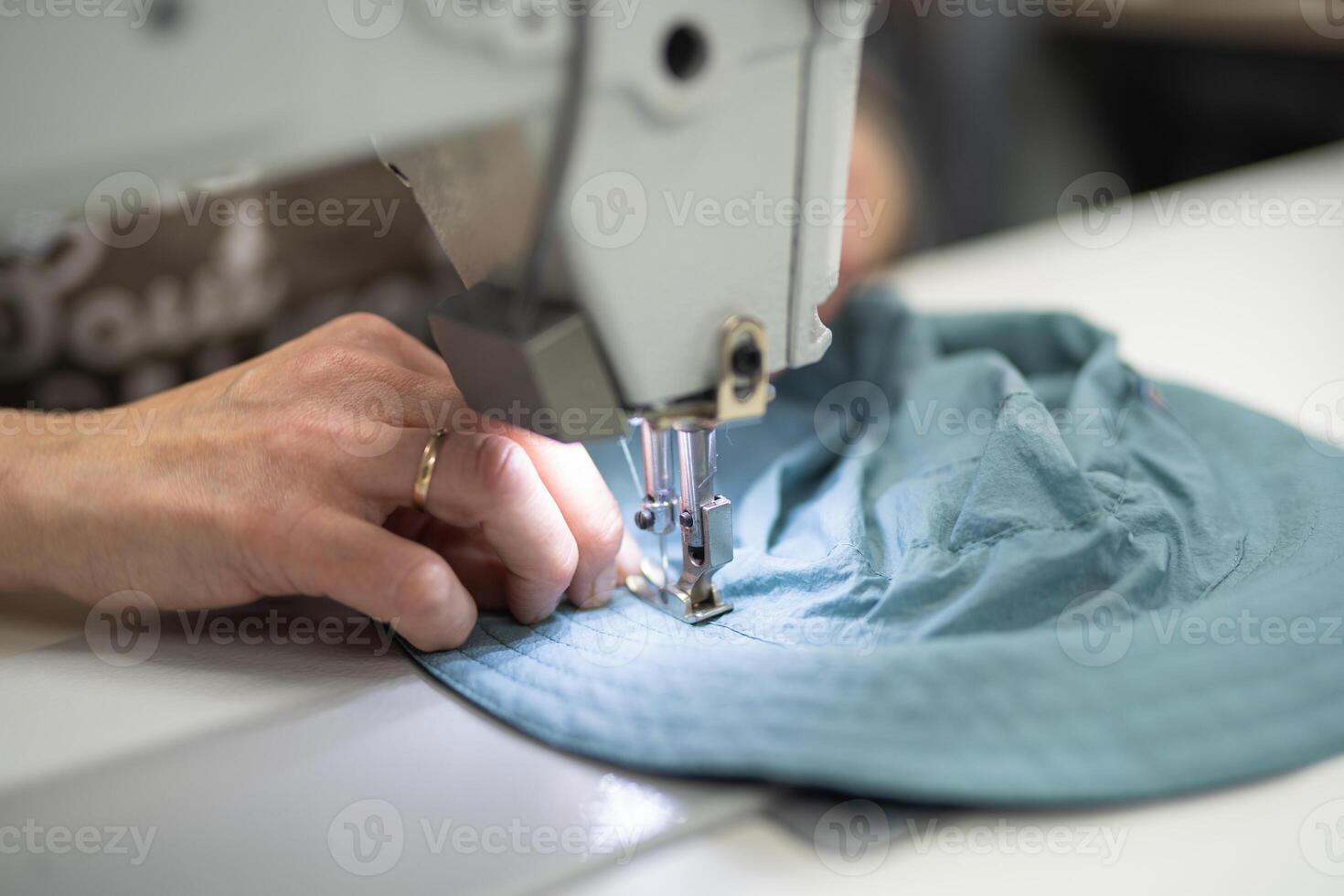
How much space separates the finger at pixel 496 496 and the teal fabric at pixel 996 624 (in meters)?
0.05

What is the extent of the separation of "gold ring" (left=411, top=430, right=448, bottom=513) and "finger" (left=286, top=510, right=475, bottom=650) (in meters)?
0.03

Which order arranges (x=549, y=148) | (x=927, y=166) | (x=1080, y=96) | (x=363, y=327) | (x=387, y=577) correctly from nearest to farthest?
(x=549, y=148)
(x=387, y=577)
(x=363, y=327)
(x=927, y=166)
(x=1080, y=96)

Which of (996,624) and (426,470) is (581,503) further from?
(996,624)

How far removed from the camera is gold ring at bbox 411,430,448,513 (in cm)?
65

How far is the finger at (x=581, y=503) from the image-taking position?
0.69m

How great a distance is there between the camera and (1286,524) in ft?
2.30

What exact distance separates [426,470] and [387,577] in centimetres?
7

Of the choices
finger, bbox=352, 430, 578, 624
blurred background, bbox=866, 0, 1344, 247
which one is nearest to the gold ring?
finger, bbox=352, 430, 578, 624

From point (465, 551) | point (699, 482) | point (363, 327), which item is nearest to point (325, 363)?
point (363, 327)

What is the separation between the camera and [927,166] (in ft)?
8.75

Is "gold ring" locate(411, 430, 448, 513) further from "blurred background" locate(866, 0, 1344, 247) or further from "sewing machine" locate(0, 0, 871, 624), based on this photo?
"blurred background" locate(866, 0, 1344, 247)

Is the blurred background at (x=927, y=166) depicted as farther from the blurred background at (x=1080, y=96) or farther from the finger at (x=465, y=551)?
the finger at (x=465, y=551)

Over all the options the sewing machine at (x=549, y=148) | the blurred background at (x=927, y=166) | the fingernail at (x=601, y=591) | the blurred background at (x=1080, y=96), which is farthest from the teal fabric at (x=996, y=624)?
the blurred background at (x=1080, y=96)

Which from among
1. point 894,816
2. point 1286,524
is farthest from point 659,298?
point 1286,524
